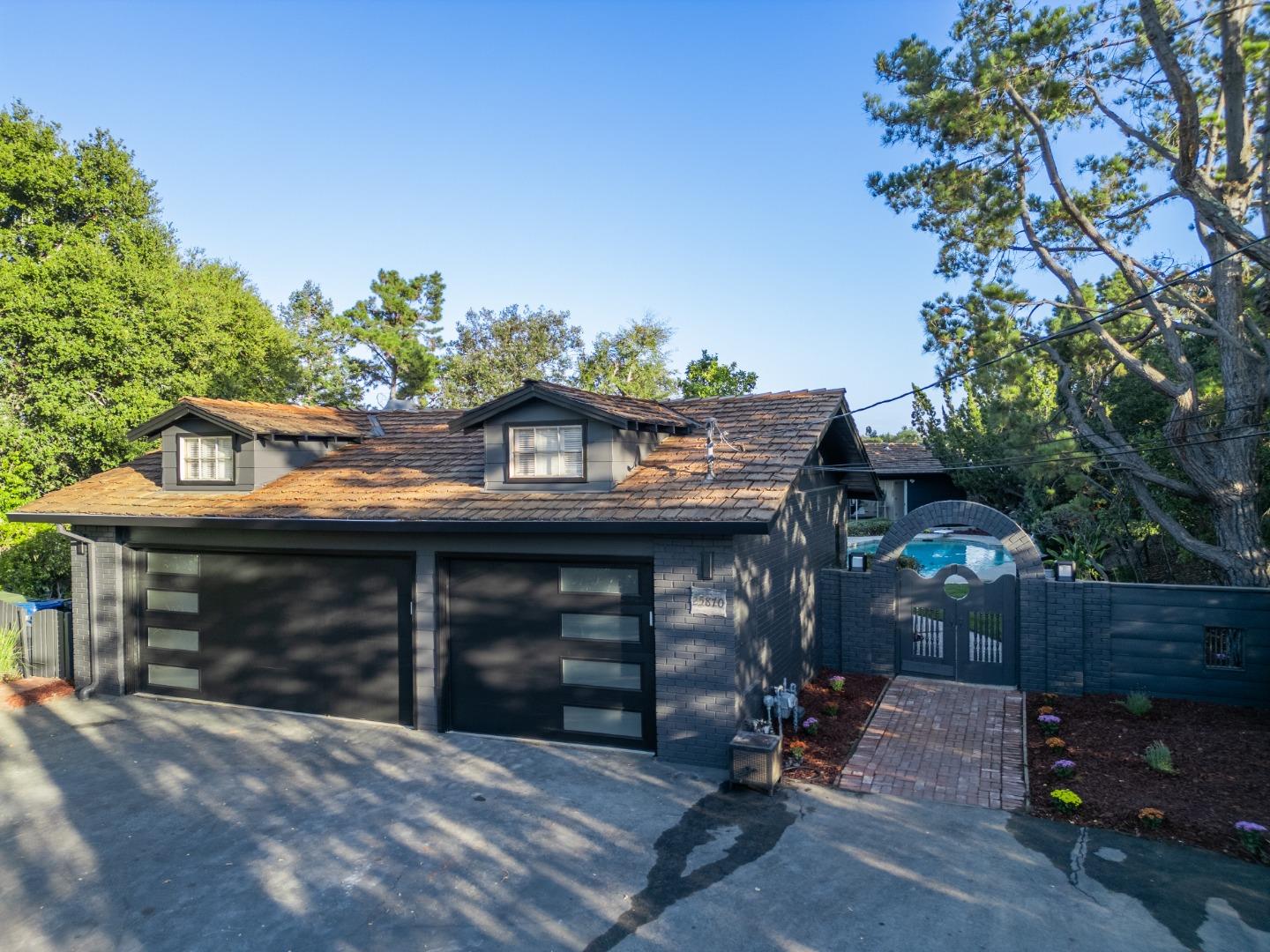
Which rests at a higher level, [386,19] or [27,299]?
[386,19]

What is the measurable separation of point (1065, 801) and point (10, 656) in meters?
15.5

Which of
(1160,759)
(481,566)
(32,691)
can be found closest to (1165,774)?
(1160,759)

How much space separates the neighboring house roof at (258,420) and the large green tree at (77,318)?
6705 millimetres

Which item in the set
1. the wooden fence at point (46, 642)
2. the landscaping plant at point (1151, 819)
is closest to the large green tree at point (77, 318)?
the wooden fence at point (46, 642)

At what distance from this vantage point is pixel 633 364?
34.3 m

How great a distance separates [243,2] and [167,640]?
9.52 meters

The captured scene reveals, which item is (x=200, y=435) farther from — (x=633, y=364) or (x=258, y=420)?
(x=633, y=364)

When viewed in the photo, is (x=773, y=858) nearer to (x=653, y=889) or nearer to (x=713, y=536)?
(x=653, y=889)

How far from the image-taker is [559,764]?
27.5ft

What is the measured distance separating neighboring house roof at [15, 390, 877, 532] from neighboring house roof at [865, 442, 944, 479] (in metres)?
19.0

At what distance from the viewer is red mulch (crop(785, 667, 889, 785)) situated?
8.23m

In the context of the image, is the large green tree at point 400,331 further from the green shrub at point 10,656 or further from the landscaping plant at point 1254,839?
the landscaping plant at point 1254,839

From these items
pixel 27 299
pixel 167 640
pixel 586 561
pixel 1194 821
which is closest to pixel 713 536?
pixel 586 561

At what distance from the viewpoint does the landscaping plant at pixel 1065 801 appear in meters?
7.06
